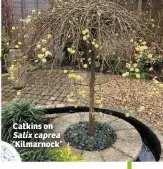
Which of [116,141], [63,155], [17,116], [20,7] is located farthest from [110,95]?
[20,7]

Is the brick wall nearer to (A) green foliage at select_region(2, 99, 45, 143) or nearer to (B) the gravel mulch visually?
(A) green foliage at select_region(2, 99, 45, 143)

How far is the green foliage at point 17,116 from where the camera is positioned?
258 cm

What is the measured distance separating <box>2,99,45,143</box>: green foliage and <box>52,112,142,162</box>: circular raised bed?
0.21 m

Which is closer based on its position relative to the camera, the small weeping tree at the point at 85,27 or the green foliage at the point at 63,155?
the small weeping tree at the point at 85,27

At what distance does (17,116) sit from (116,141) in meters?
0.83

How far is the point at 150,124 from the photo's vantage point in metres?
A: 2.98

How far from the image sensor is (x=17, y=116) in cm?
264

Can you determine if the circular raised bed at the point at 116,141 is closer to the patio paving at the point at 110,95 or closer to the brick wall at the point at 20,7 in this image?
the patio paving at the point at 110,95

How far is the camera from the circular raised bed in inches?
97.5

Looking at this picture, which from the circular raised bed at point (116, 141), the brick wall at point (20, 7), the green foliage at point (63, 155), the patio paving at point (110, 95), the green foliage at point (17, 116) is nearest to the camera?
the green foliage at point (63, 155)

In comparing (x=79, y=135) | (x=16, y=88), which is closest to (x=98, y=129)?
(x=79, y=135)

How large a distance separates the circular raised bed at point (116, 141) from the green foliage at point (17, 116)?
213 mm

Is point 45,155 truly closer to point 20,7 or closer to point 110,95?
point 110,95

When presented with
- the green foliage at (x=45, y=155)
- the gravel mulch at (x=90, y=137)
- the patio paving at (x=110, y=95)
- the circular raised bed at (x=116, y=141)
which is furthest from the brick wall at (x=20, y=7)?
the green foliage at (x=45, y=155)
